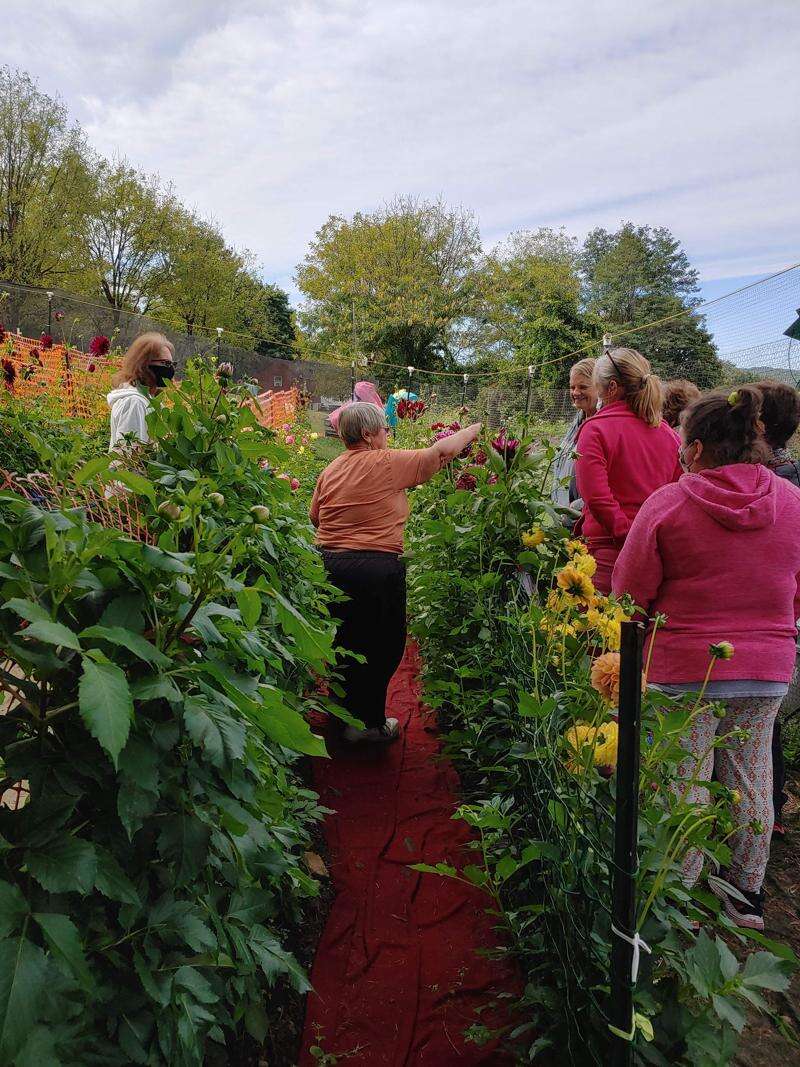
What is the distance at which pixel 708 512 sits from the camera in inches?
77.1

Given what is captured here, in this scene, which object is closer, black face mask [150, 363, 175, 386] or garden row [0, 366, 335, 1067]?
garden row [0, 366, 335, 1067]

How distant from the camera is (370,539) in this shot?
328 centimetres

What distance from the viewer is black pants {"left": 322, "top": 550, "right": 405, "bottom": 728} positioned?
129 inches

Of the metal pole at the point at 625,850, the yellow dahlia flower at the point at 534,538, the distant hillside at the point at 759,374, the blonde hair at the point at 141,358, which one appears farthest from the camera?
the distant hillside at the point at 759,374

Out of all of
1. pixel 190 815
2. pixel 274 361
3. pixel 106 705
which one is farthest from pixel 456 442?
pixel 274 361

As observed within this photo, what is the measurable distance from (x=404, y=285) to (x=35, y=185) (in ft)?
52.5

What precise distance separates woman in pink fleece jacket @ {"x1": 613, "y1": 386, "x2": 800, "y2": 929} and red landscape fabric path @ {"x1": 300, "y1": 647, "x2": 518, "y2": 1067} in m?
0.75

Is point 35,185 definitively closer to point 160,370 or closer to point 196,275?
point 196,275

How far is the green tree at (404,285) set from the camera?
32844 mm

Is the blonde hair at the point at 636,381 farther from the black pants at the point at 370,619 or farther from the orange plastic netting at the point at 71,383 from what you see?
the orange plastic netting at the point at 71,383

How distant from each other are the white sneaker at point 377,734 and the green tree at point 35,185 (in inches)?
1164

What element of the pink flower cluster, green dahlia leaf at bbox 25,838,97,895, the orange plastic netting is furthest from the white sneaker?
the orange plastic netting

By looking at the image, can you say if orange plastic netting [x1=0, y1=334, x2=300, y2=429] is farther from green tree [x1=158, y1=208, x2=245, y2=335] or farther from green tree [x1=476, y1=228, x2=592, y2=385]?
green tree [x1=158, y1=208, x2=245, y2=335]

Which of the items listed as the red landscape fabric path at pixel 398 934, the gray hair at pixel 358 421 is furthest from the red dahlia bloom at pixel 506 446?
the red landscape fabric path at pixel 398 934
